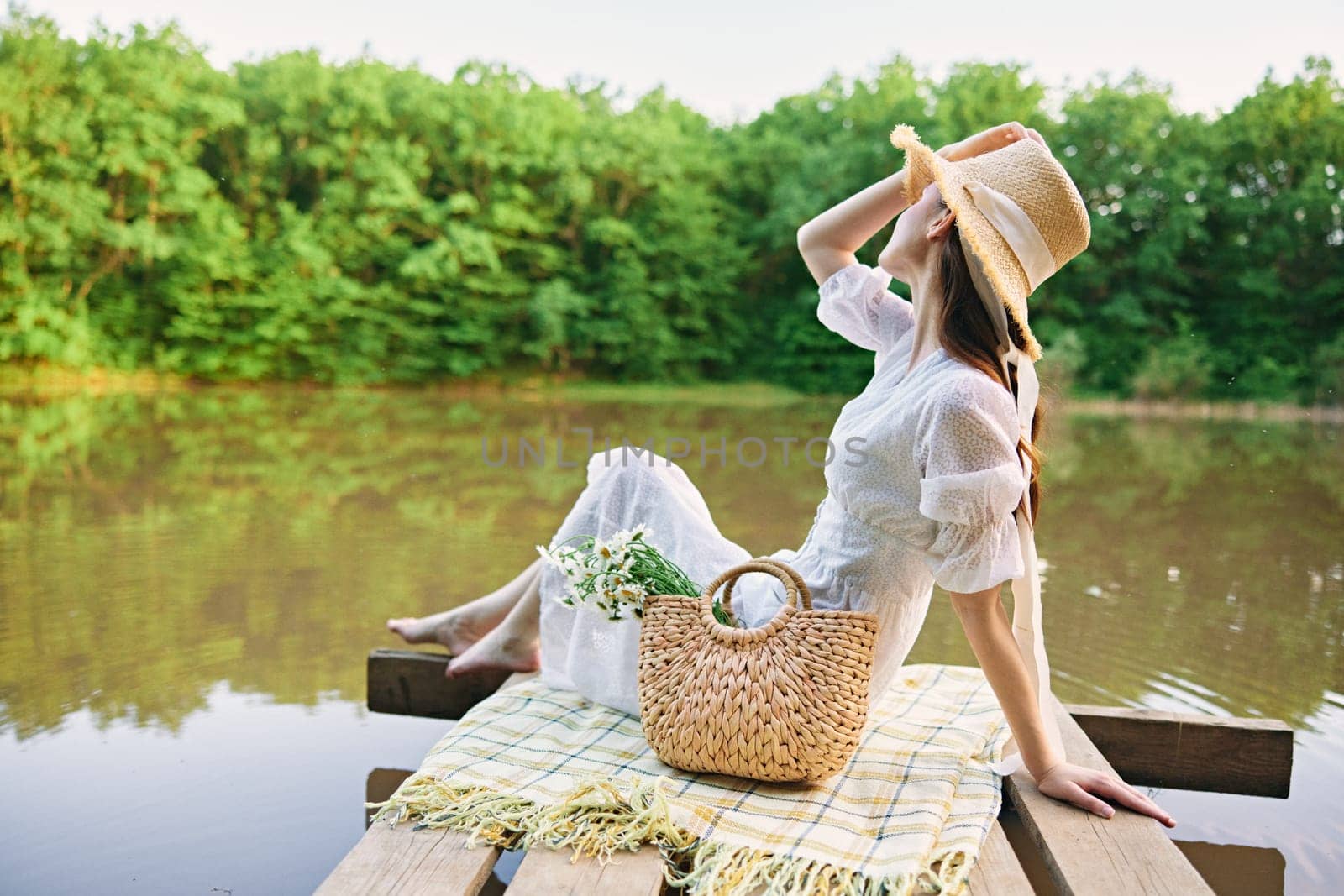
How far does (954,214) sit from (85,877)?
1730mm

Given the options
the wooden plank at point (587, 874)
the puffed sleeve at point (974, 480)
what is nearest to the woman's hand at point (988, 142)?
the puffed sleeve at point (974, 480)

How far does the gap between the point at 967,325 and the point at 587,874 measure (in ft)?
2.96

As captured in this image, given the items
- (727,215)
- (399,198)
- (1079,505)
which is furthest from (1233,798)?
(727,215)

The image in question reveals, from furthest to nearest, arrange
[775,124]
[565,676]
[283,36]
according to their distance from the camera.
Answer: [775,124] < [283,36] < [565,676]

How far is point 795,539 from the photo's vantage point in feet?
15.4

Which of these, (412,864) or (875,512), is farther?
(875,512)

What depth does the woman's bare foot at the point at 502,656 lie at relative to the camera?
2148 millimetres

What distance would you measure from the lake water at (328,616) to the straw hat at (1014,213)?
119 centimetres

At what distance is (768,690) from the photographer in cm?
150

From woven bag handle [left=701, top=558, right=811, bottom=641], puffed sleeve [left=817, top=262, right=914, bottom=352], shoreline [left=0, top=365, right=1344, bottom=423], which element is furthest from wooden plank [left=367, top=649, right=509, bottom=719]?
shoreline [left=0, top=365, right=1344, bottom=423]

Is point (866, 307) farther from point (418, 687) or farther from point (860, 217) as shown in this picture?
point (418, 687)

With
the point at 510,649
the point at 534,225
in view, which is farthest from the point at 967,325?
the point at 534,225

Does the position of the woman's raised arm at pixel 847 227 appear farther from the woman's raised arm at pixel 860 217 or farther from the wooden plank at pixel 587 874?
the wooden plank at pixel 587 874

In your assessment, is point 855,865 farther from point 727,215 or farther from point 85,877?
point 727,215
